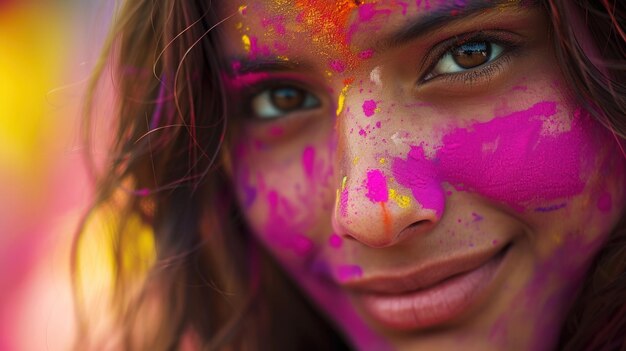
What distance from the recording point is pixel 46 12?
2.70 metres

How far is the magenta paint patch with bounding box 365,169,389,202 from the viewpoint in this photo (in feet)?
2.76

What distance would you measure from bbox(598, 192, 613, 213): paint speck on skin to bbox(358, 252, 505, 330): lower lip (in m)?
0.13

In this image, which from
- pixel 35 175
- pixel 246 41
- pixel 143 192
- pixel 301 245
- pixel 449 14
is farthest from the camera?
pixel 35 175

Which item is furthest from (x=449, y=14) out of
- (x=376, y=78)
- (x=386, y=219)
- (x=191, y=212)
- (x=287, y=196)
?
(x=191, y=212)

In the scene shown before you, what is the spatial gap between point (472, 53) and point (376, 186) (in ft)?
0.63

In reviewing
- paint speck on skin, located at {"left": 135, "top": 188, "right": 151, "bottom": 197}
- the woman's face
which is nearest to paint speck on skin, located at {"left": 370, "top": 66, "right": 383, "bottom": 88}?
the woman's face

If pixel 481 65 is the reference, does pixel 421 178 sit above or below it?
below

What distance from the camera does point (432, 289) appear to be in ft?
3.11

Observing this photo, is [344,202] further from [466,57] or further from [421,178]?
[466,57]

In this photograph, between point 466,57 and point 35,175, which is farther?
point 35,175

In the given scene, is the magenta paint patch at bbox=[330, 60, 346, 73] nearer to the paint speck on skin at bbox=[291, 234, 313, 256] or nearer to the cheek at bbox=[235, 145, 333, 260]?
the cheek at bbox=[235, 145, 333, 260]

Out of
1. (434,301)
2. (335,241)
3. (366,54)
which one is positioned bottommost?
(434,301)

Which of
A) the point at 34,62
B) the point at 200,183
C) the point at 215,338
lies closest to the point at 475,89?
the point at 200,183

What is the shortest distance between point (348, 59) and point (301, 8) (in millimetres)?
81
